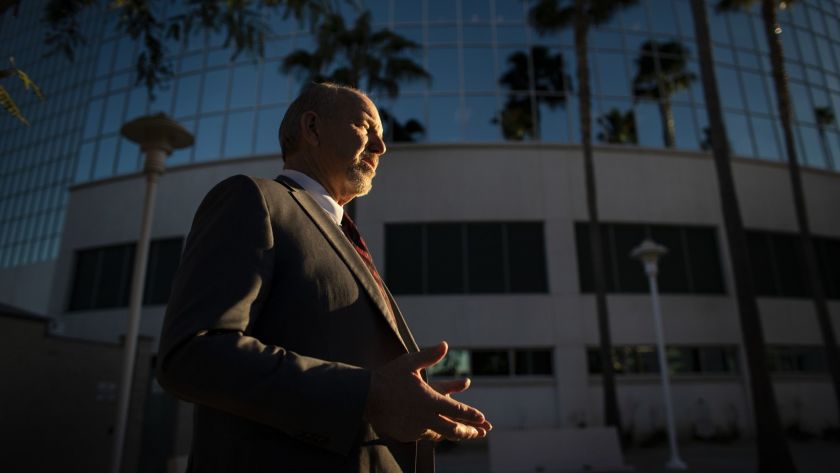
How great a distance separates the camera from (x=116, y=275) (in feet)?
65.1

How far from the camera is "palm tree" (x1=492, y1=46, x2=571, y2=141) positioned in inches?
768

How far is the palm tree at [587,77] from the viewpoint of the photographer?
15.1 meters

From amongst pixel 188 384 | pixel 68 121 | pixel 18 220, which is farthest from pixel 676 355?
pixel 18 220

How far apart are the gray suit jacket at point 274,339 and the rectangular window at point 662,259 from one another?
17657 mm

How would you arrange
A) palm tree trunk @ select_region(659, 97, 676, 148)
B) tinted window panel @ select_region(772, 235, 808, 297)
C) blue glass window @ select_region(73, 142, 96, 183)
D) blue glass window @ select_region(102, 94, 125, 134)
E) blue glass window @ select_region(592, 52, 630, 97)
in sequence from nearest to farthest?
tinted window panel @ select_region(772, 235, 808, 297), palm tree trunk @ select_region(659, 97, 676, 148), blue glass window @ select_region(592, 52, 630, 97), blue glass window @ select_region(73, 142, 96, 183), blue glass window @ select_region(102, 94, 125, 134)

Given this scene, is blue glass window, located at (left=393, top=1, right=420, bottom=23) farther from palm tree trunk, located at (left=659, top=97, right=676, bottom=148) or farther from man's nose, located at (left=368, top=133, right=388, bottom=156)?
man's nose, located at (left=368, top=133, right=388, bottom=156)

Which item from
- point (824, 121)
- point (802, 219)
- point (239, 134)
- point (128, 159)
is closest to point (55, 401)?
point (239, 134)

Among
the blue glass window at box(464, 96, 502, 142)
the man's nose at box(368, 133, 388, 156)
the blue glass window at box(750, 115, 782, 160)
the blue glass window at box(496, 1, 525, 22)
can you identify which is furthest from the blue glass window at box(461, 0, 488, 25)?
the man's nose at box(368, 133, 388, 156)

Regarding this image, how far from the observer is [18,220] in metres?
28.9

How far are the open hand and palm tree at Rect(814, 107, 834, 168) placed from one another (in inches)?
1075

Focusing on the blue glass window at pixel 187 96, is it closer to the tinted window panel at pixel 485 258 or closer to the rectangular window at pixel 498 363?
the tinted window panel at pixel 485 258

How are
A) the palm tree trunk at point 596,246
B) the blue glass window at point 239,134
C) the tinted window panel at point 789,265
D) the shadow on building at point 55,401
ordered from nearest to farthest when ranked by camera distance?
the shadow on building at point 55,401, the palm tree trunk at point 596,246, the tinted window panel at point 789,265, the blue glass window at point 239,134

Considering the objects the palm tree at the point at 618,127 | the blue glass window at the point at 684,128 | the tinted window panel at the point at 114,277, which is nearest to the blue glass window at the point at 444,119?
the palm tree at the point at 618,127

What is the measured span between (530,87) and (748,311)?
41.0 ft
